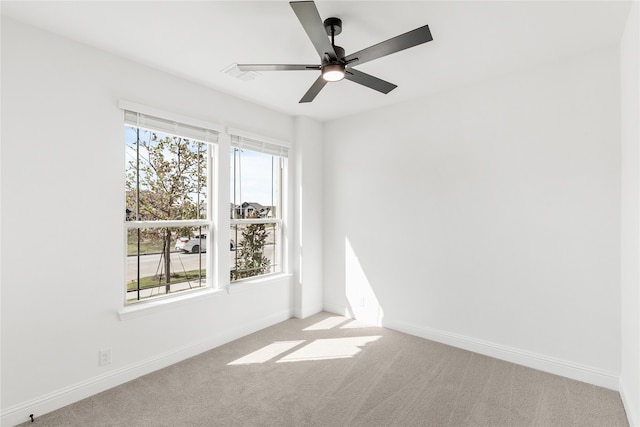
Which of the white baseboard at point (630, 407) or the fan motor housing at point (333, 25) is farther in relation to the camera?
the fan motor housing at point (333, 25)

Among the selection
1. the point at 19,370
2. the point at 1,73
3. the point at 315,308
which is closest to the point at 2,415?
the point at 19,370

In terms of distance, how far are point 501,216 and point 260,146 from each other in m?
2.70

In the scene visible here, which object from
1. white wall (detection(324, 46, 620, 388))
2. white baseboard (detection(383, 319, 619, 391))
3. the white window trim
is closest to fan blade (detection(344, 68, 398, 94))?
white wall (detection(324, 46, 620, 388))

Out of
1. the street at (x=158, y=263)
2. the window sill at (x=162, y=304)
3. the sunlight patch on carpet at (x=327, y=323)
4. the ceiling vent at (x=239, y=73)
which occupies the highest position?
the ceiling vent at (x=239, y=73)

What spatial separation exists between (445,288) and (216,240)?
8.17 feet

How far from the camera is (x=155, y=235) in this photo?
2.98 meters

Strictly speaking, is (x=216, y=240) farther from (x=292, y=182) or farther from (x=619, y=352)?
(x=619, y=352)

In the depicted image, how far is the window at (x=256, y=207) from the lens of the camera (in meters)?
3.68

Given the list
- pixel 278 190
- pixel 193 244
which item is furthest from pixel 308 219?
pixel 193 244

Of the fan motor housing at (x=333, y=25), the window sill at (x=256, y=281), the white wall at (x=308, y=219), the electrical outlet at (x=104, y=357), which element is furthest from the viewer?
the white wall at (x=308, y=219)

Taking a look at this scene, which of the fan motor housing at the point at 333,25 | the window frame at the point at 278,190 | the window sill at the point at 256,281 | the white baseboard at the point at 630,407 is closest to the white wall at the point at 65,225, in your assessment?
the window sill at the point at 256,281

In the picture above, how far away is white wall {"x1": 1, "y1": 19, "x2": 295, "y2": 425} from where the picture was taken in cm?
213

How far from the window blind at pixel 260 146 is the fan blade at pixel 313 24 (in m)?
1.79

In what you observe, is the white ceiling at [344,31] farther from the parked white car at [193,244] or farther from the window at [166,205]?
the parked white car at [193,244]
